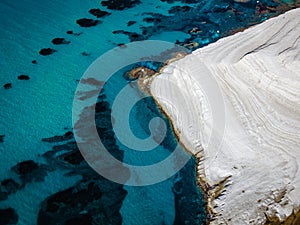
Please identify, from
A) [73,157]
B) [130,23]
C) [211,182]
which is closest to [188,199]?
[211,182]

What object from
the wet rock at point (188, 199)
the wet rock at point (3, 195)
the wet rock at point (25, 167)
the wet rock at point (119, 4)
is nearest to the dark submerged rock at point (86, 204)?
the wet rock at point (3, 195)

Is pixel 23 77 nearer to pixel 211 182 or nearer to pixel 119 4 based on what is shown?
pixel 119 4

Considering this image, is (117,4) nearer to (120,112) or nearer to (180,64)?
(180,64)

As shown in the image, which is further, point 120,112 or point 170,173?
point 120,112

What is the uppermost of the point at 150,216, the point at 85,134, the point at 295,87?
the point at 295,87

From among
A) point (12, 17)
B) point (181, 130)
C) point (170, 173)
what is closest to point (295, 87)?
point (181, 130)

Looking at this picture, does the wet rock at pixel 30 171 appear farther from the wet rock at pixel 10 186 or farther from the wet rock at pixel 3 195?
the wet rock at pixel 3 195
